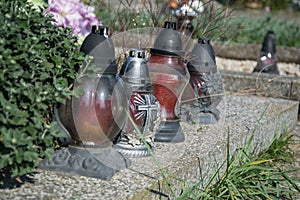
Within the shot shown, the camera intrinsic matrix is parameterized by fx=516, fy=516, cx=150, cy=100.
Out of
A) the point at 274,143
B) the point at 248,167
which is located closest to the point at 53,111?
the point at 248,167

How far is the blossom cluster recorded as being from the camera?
11.0 ft

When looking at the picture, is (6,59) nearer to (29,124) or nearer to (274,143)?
(29,124)

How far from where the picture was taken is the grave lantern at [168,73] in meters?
2.70

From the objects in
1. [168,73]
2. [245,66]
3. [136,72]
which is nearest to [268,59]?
[245,66]

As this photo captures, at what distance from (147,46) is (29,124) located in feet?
5.44

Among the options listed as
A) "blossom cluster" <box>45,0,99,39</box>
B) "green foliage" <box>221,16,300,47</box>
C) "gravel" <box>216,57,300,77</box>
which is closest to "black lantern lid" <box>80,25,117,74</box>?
"blossom cluster" <box>45,0,99,39</box>

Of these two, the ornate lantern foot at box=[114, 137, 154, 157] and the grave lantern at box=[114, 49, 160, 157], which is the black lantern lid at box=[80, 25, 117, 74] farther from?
the ornate lantern foot at box=[114, 137, 154, 157]

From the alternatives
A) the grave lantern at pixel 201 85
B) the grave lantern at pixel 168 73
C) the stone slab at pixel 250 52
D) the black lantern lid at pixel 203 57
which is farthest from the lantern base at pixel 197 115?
the stone slab at pixel 250 52

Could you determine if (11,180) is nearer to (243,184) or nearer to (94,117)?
(94,117)

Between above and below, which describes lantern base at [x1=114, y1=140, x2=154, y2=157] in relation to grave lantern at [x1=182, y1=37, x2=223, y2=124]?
below

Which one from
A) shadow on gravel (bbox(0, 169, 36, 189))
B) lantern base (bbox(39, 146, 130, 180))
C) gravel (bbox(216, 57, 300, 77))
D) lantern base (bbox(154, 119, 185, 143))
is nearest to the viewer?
shadow on gravel (bbox(0, 169, 36, 189))

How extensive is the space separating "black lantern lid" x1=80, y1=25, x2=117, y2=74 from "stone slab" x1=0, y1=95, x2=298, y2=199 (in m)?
0.43

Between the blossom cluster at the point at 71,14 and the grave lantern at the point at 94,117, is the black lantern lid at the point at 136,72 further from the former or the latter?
the blossom cluster at the point at 71,14

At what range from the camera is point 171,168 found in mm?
2229
